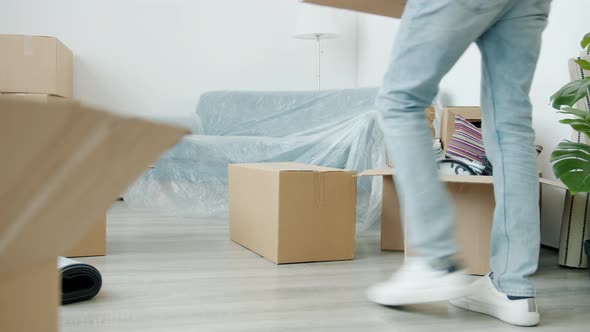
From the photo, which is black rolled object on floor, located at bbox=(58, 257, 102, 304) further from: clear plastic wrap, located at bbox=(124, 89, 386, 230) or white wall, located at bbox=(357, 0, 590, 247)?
white wall, located at bbox=(357, 0, 590, 247)

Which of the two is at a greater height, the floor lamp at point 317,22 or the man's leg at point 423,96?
the floor lamp at point 317,22

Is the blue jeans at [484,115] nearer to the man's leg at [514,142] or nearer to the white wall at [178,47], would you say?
the man's leg at [514,142]

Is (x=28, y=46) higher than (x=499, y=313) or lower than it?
higher

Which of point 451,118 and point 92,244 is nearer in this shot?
point 92,244

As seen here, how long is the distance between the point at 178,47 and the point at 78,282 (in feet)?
10.7

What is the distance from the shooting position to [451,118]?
274cm

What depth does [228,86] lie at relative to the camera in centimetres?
468

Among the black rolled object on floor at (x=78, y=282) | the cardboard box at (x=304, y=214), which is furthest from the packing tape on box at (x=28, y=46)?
Result: the black rolled object on floor at (x=78, y=282)

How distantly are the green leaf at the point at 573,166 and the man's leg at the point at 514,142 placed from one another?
0.41m

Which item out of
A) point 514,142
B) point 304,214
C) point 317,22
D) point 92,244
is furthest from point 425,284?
point 317,22

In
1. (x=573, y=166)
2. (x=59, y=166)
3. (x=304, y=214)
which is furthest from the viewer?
(x=304, y=214)

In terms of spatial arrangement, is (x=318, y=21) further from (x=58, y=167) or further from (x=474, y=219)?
(x=58, y=167)

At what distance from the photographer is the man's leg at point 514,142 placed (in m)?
1.30

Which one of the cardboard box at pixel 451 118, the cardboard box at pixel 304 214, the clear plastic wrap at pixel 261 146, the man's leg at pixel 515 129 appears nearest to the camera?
the man's leg at pixel 515 129
